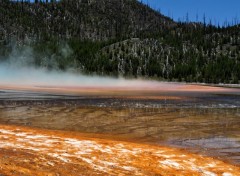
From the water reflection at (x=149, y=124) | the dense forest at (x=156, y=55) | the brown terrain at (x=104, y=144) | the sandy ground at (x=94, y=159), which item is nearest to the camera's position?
the sandy ground at (x=94, y=159)

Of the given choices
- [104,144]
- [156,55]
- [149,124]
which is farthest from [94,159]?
[156,55]

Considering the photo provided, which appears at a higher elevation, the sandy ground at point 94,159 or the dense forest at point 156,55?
the dense forest at point 156,55

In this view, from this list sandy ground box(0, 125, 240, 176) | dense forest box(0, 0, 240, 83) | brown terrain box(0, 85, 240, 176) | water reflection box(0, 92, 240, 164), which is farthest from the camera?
dense forest box(0, 0, 240, 83)

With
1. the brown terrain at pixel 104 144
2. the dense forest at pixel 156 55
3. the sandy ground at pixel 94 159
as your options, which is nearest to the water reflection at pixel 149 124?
the brown terrain at pixel 104 144

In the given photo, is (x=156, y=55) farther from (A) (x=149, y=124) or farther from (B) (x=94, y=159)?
(B) (x=94, y=159)

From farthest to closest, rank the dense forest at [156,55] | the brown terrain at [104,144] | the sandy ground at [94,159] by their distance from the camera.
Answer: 1. the dense forest at [156,55]
2. the brown terrain at [104,144]
3. the sandy ground at [94,159]

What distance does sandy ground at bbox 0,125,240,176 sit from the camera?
404 inches

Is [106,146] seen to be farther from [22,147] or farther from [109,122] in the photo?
[109,122]

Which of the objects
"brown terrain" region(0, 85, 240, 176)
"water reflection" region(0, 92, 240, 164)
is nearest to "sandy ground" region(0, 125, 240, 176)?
"brown terrain" region(0, 85, 240, 176)

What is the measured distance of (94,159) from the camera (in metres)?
11.9

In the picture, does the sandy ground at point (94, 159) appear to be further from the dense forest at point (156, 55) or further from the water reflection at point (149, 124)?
the dense forest at point (156, 55)

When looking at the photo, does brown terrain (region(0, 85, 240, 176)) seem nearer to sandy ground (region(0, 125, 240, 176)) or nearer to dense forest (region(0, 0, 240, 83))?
sandy ground (region(0, 125, 240, 176))

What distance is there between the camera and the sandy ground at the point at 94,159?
404 inches

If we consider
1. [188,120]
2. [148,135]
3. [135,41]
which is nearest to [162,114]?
[188,120]
